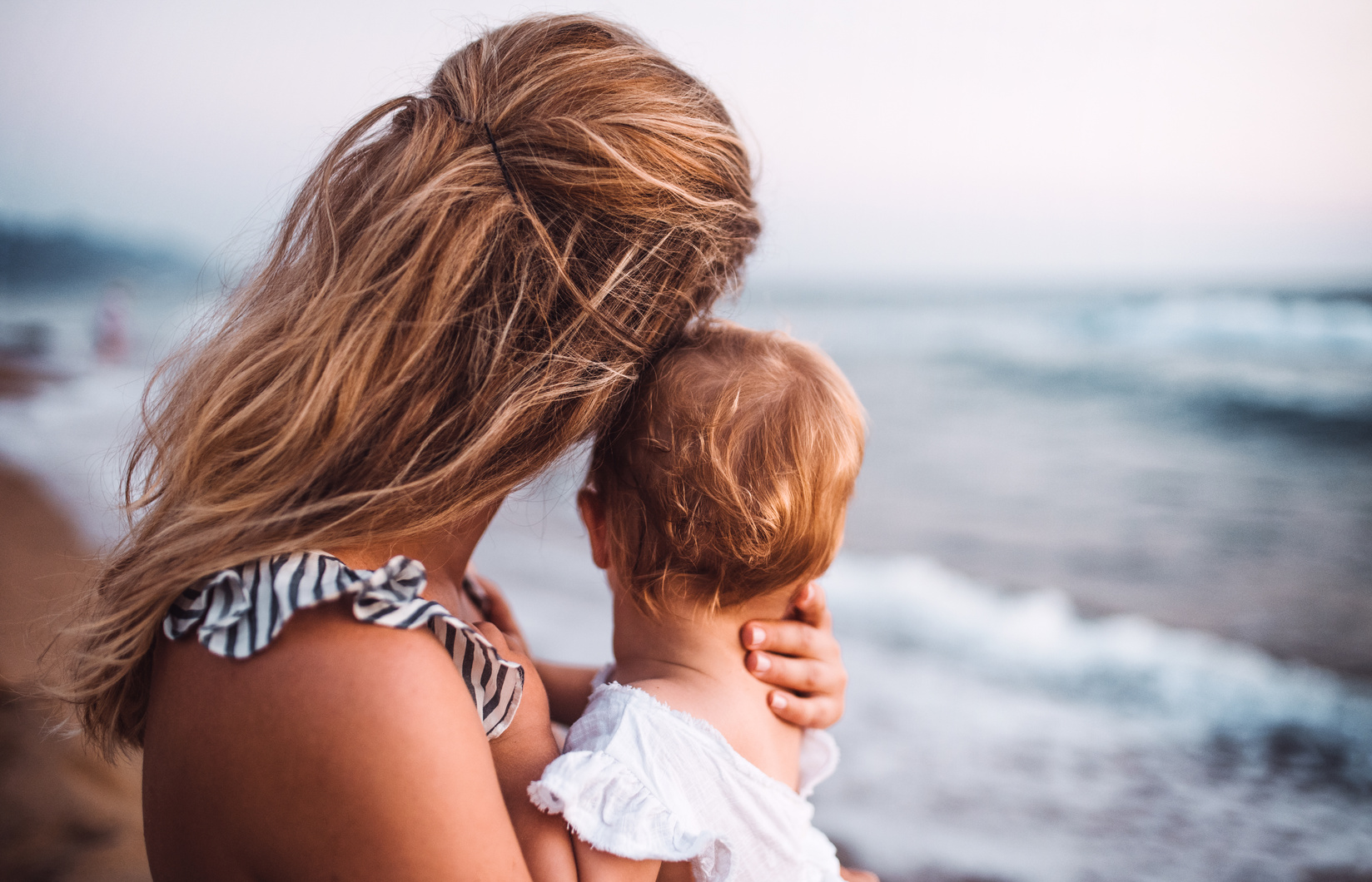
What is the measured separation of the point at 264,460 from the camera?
0.86 m

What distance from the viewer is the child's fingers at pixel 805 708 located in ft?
3.99

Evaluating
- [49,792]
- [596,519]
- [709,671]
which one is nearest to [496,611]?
[596,519]

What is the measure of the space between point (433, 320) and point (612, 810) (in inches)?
23.5

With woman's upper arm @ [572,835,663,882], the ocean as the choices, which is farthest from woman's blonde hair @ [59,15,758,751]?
woman's upper arm @ [572,835,663,882]

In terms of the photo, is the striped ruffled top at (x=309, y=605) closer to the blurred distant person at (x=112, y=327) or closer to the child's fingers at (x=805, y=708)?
the child's fingers at (x=805, y=708)

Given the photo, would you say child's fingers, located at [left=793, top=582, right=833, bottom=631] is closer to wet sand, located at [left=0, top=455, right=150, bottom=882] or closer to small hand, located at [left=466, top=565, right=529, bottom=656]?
small hand, located at [left=466, top=565, right=529, bottom=656]

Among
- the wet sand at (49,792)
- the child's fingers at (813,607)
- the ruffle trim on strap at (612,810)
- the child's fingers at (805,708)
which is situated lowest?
the wet sand at (49,792)

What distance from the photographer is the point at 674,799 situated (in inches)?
38.3

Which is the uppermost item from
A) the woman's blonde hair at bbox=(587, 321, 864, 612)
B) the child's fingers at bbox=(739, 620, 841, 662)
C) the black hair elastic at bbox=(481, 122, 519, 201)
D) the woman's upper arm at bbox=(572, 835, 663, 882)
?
the black hair elastic at bbox=(481, 122, 519, 201)

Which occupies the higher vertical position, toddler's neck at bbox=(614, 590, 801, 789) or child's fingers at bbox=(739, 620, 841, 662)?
child's fingers at bbox=(739, 620, 841, 662)

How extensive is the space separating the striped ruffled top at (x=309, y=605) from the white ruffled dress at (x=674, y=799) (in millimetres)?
141

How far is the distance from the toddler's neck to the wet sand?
1112mm

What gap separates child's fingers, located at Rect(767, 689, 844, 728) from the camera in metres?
1.22

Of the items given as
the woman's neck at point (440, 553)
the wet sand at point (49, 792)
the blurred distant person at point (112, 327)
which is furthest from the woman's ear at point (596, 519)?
the blurred distant person at point (112, 327)
